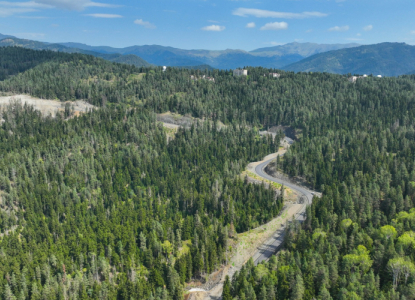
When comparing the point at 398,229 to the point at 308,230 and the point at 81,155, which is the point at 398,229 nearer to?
the point at 308,230

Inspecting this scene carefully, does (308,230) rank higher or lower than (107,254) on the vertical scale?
higher

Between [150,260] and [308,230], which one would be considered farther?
[308,230]

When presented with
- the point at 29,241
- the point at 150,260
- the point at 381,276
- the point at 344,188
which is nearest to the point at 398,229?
the point at 381,276

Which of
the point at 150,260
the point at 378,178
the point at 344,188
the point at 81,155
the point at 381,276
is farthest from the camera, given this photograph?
the point at 81,155

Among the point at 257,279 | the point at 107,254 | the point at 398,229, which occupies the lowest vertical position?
the point at 107,254

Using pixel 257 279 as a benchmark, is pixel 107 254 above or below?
below

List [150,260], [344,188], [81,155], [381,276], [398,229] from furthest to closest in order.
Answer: [81,155]
[344,188]
[150,260]
[398,229]
[381,276]

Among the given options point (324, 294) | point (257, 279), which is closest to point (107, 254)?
point (257, 279)

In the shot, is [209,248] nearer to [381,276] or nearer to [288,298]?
[288,298]

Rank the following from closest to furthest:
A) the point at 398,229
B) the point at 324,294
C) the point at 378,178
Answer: the point at 324,294, the point at 398,229, the point at 378,178
